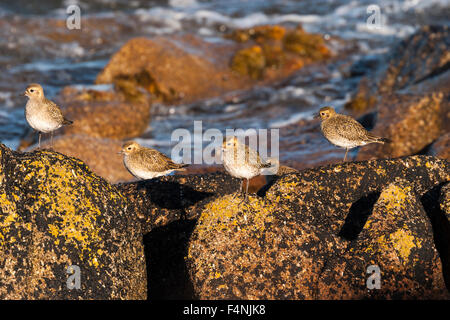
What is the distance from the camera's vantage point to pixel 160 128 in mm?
17344

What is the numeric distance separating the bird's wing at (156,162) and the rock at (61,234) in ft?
8.32

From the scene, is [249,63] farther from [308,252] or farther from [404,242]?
[404,242]

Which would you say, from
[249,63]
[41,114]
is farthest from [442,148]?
[249,63]

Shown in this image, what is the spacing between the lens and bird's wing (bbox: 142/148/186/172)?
904cm

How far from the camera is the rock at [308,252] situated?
616 cm

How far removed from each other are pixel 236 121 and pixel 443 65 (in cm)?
604

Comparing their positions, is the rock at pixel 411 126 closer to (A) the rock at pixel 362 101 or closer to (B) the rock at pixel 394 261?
(A) the rock at pixel 362 101

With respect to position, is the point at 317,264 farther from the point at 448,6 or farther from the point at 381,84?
the point at 448,6

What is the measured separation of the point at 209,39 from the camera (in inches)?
864

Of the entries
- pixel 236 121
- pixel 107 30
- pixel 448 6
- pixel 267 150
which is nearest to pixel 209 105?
pixel 236 121

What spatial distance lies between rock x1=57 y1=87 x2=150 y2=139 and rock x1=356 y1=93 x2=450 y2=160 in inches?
262

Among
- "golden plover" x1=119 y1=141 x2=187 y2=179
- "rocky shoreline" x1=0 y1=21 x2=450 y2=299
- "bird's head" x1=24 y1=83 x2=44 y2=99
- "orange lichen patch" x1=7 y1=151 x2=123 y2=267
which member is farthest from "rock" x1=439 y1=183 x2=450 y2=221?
"bird's head" x1=24 y1=83 x2=44 y2=99

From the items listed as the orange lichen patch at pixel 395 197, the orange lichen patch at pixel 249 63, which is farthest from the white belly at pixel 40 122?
the orange lichen patch at pixel 249 63

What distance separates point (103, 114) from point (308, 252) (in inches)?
405
